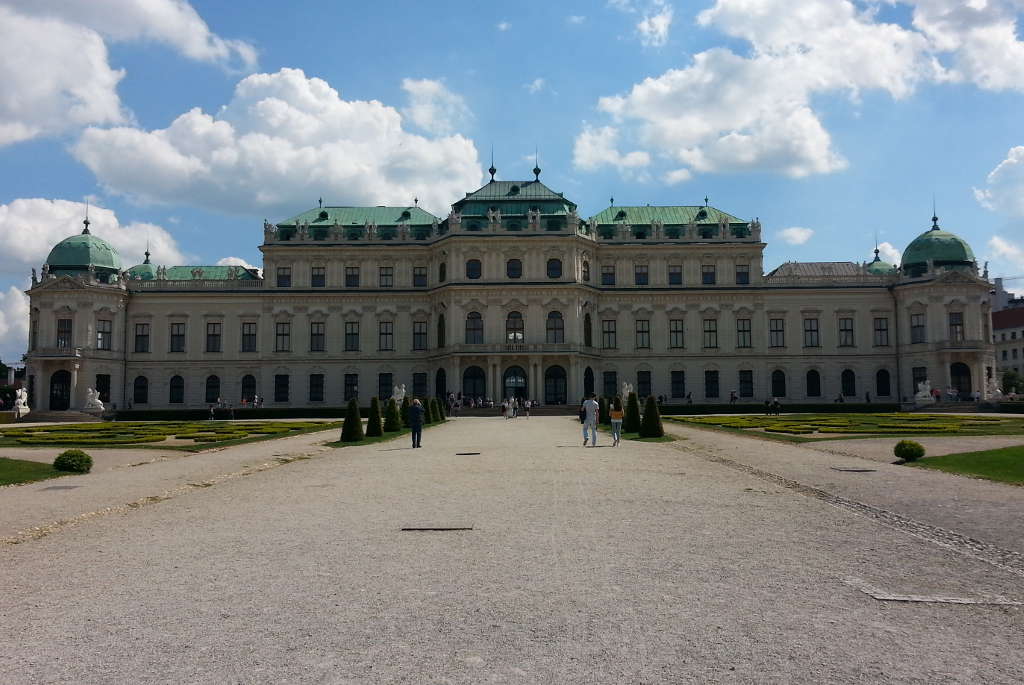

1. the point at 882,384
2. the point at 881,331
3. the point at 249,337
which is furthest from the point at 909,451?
the point at 249,337

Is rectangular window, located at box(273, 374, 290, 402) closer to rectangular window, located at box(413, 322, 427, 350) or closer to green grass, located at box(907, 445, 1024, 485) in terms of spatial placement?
rectangular window, located at box(413, 322, 427, 350)

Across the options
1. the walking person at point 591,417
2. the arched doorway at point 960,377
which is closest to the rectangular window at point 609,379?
the arched doorway at point 960,377

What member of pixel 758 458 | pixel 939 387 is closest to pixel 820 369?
pixel 939 387

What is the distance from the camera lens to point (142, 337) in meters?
68.2

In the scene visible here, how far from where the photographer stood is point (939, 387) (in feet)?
212

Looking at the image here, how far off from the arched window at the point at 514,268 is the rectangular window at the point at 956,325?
113ft

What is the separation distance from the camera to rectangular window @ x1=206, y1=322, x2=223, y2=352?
225 feet

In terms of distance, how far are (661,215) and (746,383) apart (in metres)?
16.3

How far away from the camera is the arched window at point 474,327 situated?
65750 mm

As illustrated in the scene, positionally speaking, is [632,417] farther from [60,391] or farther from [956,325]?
[60,391]

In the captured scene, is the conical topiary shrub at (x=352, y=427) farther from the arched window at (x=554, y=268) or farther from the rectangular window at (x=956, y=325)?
the rectangular window at (x=956, y=325)

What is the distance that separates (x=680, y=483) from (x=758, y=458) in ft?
21.1

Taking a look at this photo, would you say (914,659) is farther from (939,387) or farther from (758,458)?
(939,387)

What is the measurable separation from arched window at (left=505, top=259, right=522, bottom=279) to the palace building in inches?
5.2
